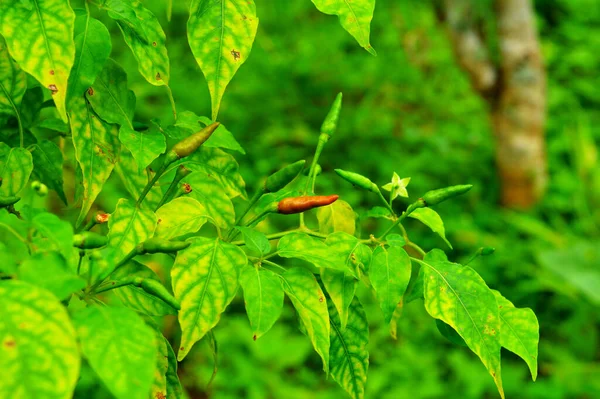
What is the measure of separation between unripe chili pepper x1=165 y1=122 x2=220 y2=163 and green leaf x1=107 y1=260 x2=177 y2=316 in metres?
0.14

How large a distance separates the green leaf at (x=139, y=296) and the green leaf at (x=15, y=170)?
0.51 ft

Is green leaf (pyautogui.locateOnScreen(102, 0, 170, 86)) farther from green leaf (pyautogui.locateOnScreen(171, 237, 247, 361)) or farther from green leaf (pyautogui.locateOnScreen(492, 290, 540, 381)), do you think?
green leaf (pyautogui.locateOnScreen(492, 290, 540, 381))

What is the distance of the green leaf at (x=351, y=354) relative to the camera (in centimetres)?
94

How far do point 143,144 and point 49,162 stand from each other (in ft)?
0.67

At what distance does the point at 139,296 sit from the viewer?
91 cm

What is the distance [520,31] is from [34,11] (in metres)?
3.70

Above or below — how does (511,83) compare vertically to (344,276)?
below

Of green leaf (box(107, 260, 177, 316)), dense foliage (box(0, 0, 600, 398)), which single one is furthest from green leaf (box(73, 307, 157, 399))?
green leaf (box(107, 260, 177, 316))

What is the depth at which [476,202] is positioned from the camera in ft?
14.9

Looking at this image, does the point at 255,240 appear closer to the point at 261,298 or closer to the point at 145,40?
the point at 261,298

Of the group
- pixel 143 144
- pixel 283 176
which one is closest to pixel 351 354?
pixel 283 176

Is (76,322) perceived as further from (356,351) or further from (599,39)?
(599,39)

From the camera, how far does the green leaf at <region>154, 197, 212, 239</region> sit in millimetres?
874

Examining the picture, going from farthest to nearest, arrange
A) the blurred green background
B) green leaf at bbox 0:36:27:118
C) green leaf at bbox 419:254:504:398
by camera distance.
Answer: the blurred green background < green leaf at bbox 0:36:27:118 < green leaf at bbox 419:254:504:398
